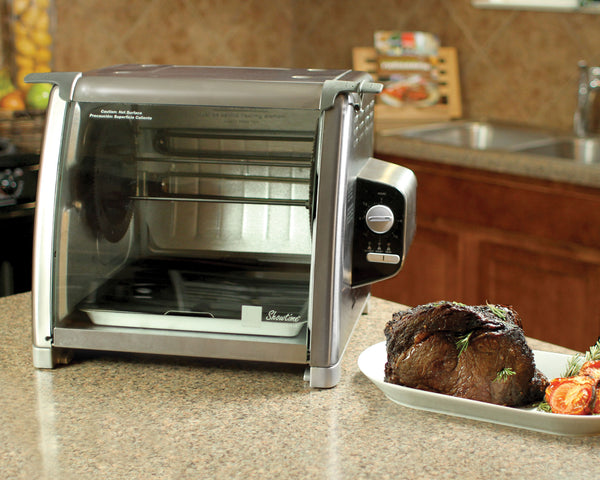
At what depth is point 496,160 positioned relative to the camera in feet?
6.79

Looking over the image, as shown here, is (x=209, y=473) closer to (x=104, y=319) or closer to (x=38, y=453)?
(x=38, y=453)

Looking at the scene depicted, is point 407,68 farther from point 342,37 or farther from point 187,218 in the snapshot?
point 187,218

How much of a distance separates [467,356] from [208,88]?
43 cm

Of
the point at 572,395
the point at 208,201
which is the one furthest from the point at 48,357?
the point at 572,395

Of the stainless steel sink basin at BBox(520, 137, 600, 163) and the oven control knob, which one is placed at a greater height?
the oven control knob

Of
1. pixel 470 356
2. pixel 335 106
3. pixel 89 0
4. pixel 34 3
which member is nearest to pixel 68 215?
pixel 335 106

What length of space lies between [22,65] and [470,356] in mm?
1874

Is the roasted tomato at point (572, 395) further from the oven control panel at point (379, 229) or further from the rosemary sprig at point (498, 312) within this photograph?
the oven control panel at point (379, 229)

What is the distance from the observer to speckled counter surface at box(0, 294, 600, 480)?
0.76 m

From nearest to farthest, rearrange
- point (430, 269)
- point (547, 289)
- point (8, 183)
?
point (8, 183) → point (547, 289) → point (430, 269)

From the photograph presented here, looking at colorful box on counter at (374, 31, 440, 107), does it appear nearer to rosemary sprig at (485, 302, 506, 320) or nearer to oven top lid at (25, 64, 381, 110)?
oven top lid at (25, 64, 381, 110)

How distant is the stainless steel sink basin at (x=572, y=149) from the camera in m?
2.38

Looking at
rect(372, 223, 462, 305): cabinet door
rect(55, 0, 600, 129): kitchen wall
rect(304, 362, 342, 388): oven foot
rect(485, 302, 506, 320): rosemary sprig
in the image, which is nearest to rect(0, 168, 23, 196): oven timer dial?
rect(55, 0, 600, 129): kitchen wall

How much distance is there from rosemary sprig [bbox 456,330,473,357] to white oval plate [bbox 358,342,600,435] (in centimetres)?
5
